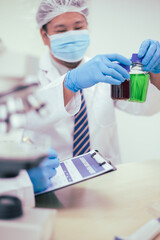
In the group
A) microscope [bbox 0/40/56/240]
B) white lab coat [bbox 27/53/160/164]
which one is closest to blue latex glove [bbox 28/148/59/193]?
microscope [bbox 0/40/56/240]

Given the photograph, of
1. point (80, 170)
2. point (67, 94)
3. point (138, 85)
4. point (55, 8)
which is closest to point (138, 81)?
point (138, 85)

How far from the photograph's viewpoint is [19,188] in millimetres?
497

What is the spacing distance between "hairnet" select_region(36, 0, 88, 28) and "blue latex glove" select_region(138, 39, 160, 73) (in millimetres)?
367

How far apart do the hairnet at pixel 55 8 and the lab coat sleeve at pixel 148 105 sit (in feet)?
1.70

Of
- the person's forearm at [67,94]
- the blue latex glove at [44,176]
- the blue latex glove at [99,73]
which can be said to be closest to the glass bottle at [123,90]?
the blue latex glove at [99,73]

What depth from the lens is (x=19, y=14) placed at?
50cm

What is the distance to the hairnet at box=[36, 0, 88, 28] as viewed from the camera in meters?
1.06

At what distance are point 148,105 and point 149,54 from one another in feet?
1.70

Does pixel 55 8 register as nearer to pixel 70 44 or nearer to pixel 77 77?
pixel 70 44

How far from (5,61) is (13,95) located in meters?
0.05

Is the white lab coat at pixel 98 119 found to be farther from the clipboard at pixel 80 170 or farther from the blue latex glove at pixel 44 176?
the blue latex glove at pixel 44 176

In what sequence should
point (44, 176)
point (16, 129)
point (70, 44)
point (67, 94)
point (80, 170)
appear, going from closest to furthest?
1. point (16, 129)
2. point (44, 176)
3. point (80, 170)
4. point (67, 94)
5. point (70, 44)

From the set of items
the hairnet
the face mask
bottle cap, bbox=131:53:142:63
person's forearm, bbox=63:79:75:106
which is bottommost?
person's forearm, bbox=63:79:75:106

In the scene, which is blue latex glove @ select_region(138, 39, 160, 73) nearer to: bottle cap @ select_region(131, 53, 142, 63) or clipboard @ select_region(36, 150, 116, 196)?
bottle cap @ select_region(131, 53, 142, 63)
